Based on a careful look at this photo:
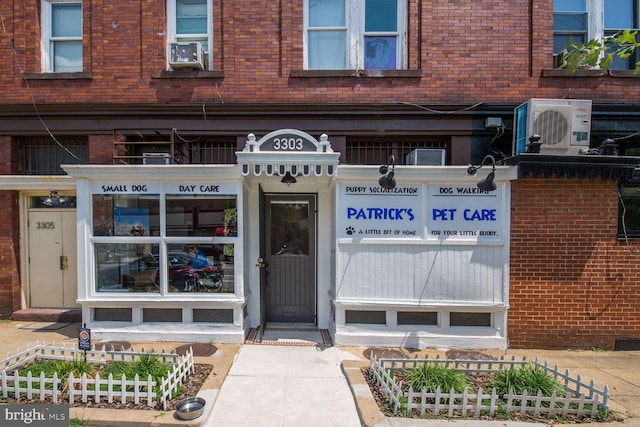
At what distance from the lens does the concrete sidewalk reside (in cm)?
383

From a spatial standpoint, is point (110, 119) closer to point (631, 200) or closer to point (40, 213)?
point (40, 213)

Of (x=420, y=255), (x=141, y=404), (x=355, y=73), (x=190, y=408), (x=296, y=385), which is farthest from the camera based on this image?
(x=355, y=73)

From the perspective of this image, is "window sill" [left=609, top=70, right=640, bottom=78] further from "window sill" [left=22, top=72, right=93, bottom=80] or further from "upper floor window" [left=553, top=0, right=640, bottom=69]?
"window sill" [left=22, top=72, right=93, bottom=80]

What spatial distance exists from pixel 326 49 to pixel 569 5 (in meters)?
4.98

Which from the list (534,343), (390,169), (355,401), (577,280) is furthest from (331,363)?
(577,280)

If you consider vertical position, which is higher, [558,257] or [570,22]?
[570,22]

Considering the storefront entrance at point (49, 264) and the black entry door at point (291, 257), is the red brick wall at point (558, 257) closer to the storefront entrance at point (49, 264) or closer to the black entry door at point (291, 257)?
the black entry door at point (291, 257)

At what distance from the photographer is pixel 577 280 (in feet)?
20.1

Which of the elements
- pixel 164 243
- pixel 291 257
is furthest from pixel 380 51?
pixel 164 243

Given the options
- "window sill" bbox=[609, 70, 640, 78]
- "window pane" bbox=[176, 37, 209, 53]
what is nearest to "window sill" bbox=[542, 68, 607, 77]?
"window sill" bbox=[609, 70, 640, 78]

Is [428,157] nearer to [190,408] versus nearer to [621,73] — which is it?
[621,73]

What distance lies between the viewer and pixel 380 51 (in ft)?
23.4

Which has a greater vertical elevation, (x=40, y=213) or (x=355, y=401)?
(x=40, y=213)

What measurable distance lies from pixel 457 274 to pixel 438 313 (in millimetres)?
763
